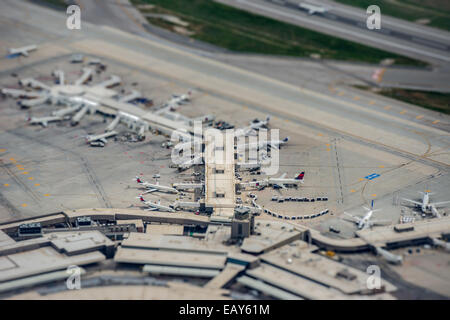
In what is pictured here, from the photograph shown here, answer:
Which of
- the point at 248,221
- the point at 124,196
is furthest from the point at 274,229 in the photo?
the point at 124,196

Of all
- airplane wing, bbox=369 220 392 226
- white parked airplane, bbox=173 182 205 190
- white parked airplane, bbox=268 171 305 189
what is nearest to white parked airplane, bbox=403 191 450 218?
airplane wing, bbox=369 220 392 226

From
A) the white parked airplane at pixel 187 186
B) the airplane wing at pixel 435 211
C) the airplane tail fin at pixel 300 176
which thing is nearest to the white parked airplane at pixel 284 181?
the airplane tail fin at pixel 300 176

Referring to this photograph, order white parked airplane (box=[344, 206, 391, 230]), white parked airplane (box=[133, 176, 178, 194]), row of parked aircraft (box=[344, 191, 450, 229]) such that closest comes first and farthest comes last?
white parked airplane (box=[344, 206, 391, 230])
row of parked aircraft (box=[344, 191, 450, 229])
white parked airplane (box=[133, 176, 178, 194])

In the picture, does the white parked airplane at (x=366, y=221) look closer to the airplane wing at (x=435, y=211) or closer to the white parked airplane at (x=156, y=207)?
the airplane wing at (x=435, y=211)

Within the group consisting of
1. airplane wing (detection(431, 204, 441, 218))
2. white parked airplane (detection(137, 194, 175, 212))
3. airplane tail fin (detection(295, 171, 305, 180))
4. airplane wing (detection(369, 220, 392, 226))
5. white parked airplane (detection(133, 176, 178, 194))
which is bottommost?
white parked airplane (detection(137, 194, 175, 212))

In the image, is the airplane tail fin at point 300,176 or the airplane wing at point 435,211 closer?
the airplane wing at point 435,211

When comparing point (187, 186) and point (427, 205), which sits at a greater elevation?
point (427, 205)

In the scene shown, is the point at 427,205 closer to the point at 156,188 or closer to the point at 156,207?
the point at 156,207

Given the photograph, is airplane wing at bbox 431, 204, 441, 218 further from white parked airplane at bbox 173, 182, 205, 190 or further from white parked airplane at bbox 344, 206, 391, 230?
white parked airplane at bbox 173, 182, 205, 190

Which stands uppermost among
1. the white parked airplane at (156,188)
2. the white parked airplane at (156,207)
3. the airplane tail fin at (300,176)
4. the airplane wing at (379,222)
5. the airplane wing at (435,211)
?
the airplane tail fin at (300,176)

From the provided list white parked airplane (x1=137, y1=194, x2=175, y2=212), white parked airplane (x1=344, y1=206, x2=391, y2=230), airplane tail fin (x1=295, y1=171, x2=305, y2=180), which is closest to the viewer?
white parked airplane (x1=344, y1=206, x2=391, y2=230)

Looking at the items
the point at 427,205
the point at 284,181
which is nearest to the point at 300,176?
the point at 284,181
